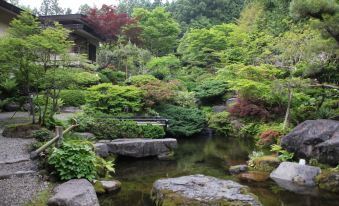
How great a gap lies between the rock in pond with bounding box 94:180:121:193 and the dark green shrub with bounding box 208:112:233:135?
11.6 m

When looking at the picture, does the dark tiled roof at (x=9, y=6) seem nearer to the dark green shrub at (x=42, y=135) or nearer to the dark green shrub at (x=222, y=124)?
the dark green shrub at (x=42, y=135)

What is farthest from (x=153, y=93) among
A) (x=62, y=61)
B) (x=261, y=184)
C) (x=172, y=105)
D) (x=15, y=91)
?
(x=261, y=184)

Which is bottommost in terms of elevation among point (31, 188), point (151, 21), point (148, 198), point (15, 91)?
point (148, 198)

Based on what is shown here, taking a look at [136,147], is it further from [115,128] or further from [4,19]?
[4,19]

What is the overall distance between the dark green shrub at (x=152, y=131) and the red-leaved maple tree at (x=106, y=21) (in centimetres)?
1465

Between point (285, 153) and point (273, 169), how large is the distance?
0.87 m

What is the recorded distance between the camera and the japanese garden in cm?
805

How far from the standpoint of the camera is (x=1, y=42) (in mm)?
10523

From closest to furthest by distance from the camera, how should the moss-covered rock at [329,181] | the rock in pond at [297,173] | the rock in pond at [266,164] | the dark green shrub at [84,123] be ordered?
the moss-covered rock at [329,181], the rock in pond at [297,173], the rock in pond at [266,164], the dark green shrub at [84,123]

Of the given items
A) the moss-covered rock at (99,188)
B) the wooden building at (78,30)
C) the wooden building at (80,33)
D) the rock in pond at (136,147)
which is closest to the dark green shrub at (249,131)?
the rock in pond at (136,147)

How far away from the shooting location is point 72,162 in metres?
8.02

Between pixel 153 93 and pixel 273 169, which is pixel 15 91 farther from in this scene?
pixel 273 169

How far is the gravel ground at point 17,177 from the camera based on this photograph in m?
6.46

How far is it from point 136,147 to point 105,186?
4343mm
